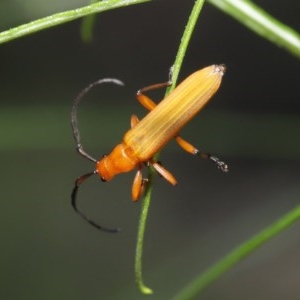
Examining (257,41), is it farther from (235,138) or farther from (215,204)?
(235,138)

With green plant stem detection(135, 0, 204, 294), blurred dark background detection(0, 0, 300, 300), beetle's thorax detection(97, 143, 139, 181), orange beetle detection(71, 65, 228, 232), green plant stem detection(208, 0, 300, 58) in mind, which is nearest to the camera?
green plant stem detection(135, 0, 204, 294)

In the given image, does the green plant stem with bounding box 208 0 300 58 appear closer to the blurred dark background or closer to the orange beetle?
the orange beetle

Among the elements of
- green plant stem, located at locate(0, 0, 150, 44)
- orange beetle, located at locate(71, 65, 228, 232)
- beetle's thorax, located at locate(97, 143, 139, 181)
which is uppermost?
green plant stem, located at locate(0, 0, 150, 44)

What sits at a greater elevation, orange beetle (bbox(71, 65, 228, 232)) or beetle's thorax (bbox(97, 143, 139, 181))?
orange beetle (bbox(71, 65, 228, 232))

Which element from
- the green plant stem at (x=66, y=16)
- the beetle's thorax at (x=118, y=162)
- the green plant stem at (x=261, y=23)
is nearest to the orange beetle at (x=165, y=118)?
the beetle's thorax at (x=118, y=162)

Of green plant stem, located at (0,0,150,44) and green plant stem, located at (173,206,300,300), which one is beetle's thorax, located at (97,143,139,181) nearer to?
green plant stem, located at (173,206,300,300)

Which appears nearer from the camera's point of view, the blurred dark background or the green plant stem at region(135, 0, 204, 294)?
the green plant stem at region(135, 0, 204, 294)

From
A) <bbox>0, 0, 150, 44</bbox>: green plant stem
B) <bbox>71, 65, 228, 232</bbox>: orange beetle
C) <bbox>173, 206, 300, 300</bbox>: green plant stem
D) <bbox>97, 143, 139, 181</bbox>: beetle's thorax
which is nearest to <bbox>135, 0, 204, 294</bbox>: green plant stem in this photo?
<bbox>0, 0, 150, 44</bbox>: green plant stem

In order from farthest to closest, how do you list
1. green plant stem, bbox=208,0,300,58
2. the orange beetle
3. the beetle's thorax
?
1. the beetle's thorax
2. the orange beetle
3. green plant stem, bbox=208,0,300,58
